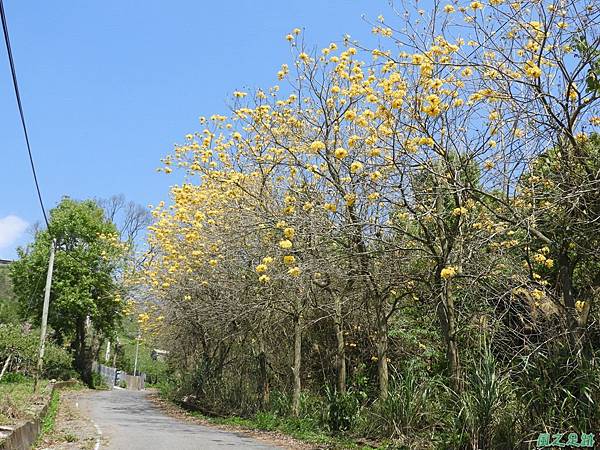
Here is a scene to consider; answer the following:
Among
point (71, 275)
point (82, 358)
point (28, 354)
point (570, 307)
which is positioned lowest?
point (570, 307)

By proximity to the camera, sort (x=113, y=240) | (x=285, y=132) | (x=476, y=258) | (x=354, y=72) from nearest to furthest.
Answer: (x=476, y=258), (x=354, y=72), (x=285, y=132), (x=113, y=240)

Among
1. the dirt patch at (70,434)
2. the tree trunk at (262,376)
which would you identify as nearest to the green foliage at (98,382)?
the dirt patch at (70,434)

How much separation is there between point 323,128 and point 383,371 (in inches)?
192

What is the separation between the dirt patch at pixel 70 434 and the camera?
11867 millimetres

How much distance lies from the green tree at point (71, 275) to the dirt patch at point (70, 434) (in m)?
16.7

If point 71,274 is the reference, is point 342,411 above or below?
below

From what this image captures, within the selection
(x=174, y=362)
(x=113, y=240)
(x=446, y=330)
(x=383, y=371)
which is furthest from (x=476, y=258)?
(x=174, y=362)

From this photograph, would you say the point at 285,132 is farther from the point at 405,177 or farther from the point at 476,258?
the point at 476,258

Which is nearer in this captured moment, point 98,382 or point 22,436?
point 22,436

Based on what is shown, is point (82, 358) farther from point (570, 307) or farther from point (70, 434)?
point (570, 307)

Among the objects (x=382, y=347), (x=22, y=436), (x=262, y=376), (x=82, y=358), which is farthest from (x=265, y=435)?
(x=82, y=358)

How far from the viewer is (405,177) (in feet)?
31.2

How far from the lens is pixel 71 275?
35.7 m

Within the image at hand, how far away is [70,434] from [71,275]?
23.3 metres
